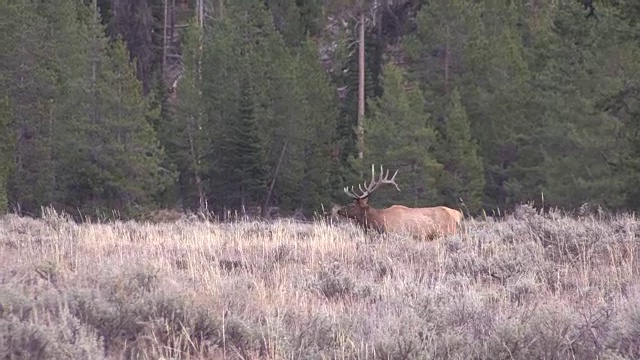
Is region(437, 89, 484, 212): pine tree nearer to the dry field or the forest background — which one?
the forest background

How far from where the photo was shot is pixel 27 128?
2777 cm

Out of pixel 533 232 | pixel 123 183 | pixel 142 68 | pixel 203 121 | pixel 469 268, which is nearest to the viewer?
pixel 469 268

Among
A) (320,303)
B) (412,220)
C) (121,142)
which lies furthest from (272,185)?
(320,303)

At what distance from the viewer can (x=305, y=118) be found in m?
32.4

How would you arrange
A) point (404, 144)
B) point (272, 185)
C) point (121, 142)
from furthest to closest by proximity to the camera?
point (272, 185) < point (121, 142) < point (404, 144)

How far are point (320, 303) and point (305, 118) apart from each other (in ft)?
89.9

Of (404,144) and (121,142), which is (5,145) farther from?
(404,144)

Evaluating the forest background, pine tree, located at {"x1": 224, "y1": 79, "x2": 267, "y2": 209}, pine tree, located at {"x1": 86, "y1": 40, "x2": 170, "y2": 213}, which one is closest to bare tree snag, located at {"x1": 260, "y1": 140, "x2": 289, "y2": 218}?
the forest background

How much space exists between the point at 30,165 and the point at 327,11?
17.2m

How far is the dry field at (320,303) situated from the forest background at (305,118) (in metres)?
14.1

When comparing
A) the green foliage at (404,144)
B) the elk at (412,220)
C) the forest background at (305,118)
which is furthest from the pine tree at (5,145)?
the elk at (412,220)

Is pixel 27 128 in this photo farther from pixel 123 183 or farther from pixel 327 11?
pixel 327 11

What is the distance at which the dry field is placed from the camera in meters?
3.94

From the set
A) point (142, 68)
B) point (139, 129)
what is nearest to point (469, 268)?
point (139, 129)
